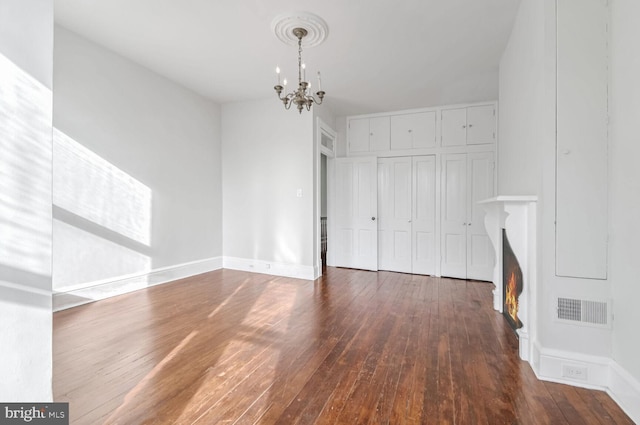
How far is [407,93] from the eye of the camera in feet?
14.4

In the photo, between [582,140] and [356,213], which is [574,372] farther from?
[356,213]

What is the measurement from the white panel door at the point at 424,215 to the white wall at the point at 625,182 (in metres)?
3.17

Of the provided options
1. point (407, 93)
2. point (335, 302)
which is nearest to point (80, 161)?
point (335, 302)

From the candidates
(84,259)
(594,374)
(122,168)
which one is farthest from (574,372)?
(122,168)

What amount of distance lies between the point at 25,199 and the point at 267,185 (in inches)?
151

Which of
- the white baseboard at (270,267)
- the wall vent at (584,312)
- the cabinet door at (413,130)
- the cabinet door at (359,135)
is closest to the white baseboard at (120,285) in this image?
the white baseboard at (270,267)

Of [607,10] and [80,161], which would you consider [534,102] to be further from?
[80,161]

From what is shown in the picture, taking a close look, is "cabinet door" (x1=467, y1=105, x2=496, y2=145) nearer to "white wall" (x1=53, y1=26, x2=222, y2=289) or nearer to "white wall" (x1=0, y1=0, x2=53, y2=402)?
"white wall" (x1=53, y1=26, x2=222, y2=289)

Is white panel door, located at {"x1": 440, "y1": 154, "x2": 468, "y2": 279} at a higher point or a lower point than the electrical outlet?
A: higher

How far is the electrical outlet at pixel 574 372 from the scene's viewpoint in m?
1.78

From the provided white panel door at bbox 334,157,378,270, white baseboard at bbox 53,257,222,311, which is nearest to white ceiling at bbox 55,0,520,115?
white panel door at bbox 334,157,378,270

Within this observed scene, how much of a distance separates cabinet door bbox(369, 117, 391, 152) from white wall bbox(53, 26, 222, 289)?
3.04m

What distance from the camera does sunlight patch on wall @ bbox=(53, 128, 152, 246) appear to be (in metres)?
2.98

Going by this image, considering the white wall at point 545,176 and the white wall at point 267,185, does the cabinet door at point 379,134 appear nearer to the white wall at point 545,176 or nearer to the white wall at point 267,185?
the white wall at point 267,185
